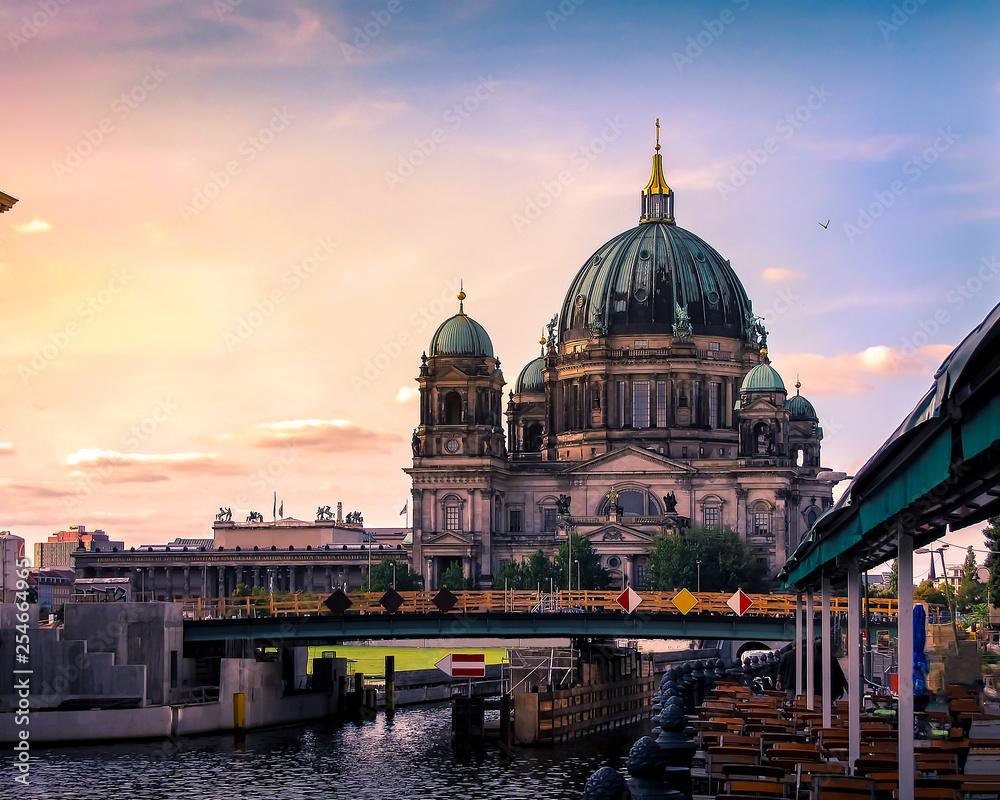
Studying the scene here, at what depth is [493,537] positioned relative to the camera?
170 metres

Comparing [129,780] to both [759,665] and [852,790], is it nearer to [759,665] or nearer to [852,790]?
[852,790]

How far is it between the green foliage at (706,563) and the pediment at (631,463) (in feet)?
39.0

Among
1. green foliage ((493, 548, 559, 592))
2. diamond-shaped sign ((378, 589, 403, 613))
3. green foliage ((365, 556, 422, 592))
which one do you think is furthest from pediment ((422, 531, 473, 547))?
diamond-shaped sign ((378, 589, 403, 613))

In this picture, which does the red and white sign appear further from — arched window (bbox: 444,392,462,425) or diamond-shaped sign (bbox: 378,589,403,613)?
arched window (bbox: 444,392,462,425)

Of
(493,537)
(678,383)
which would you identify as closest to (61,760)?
(493,537)

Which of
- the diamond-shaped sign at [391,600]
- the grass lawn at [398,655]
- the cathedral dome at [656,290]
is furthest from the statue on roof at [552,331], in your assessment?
the diamond-shaped sign at [391,600]

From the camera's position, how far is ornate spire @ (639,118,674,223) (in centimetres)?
19312

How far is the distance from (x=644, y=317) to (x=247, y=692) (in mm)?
112071

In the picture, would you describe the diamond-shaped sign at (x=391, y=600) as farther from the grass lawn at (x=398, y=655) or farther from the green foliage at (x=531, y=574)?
the green foliage at (x=531, y=574)

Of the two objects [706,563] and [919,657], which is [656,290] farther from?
[919,657]

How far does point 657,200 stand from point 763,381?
30264mm

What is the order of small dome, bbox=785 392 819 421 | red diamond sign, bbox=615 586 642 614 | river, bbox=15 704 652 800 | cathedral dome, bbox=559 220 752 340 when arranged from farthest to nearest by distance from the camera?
small dome, bbox=785 392 819 421 < cathedral dome, bbox=559 220 752 340 < red diamond sign, bbox=615 586 642 614 < river, bbox=15 704 652 800

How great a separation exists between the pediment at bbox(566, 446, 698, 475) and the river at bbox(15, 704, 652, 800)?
99514mm

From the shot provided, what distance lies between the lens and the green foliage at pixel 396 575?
162 metres
